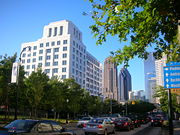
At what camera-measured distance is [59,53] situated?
9369 centimetres

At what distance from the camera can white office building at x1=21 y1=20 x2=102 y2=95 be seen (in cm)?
9188

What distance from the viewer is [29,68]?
3883 inches

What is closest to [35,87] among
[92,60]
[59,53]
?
[59,53]

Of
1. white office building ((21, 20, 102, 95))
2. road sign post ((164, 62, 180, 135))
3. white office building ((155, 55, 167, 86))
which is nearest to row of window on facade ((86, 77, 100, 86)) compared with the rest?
white office building ((21, 20, 102, 95))

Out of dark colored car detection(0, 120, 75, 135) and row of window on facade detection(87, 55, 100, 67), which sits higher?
row of window on facade detection(87, 55, 100, 67)

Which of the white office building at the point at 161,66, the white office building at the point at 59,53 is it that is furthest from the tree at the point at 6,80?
the white office building at the point at 59,53

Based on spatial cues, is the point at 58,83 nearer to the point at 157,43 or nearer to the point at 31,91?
the point at 31,91

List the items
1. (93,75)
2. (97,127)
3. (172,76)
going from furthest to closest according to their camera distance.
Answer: (93,75), (97,127), (172,76)

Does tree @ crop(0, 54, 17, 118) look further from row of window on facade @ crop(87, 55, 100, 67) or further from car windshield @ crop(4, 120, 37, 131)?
row of window on facade @ crop(87, 55, 100, 67)

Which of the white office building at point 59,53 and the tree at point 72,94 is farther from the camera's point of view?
the white office building at point 59,53

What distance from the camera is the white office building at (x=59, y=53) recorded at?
91.9 m

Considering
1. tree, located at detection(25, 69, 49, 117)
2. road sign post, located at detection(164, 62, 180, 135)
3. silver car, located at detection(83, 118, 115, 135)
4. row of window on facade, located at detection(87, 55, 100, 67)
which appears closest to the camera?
road sign post, located at detection(164, 62, 180, 135)

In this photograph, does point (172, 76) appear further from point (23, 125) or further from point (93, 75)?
point (93, 75)

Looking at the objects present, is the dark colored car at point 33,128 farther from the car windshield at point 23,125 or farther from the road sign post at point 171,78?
the road sign post at point 171,78
